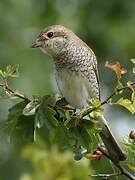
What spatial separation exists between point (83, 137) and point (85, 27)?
7413mm

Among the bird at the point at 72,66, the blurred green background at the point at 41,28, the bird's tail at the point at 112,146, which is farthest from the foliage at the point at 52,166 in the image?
the blurred green background at the point at 41,28

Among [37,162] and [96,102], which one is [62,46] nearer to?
[96,102]

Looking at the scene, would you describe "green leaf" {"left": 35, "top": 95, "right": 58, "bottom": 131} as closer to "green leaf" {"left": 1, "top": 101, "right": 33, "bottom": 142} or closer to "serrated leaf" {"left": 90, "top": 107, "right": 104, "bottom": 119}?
"green leaf" {"left": 1, "top": 101, "right": 33, "bottom": 142}

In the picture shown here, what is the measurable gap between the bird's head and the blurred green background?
255cm

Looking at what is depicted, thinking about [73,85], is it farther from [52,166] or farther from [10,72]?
[52,166]

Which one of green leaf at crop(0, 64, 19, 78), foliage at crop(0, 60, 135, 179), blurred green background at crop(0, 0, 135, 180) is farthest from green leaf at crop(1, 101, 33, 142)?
blurred green background at crop(0, 0, 135, 180)

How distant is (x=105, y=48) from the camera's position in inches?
413

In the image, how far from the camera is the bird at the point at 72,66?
4.98 m

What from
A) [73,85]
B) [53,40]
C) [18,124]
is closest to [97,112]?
[18,124]

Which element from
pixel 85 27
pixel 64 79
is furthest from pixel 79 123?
pixel 85 27

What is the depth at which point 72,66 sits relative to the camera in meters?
5.05

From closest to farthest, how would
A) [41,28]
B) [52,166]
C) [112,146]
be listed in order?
[52,166] < [112,146] < [41,28]

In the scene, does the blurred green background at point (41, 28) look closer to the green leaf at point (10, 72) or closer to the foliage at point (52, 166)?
the green leaf at point (10, 72)

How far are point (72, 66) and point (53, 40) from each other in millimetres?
272
